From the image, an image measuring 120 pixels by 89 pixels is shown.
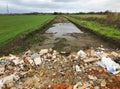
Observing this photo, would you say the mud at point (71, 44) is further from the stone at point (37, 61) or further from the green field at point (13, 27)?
the stone at point (37, 61)

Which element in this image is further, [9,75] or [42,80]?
[9,75]

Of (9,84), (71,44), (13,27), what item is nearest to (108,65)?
(9,84)

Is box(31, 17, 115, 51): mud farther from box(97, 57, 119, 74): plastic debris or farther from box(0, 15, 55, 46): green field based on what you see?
box(97, 57, 119, 74): plastic debris

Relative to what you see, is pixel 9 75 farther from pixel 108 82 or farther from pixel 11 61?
pixel 108 82

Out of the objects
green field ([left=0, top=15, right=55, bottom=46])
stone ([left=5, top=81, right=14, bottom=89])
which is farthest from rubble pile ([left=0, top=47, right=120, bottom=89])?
green field ([left=0, top=15, right=55, bottom=46])

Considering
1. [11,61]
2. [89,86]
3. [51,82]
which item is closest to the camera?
[89,86]

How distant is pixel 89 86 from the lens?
5605 mm

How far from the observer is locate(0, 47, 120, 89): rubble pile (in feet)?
19.3

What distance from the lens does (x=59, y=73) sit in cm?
654

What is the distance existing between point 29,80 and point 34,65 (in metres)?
1.10

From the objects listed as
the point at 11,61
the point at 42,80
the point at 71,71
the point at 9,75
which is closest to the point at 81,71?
the point at 71,71

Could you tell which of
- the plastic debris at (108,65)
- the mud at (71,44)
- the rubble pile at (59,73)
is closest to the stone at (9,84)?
the rubble pile at (59,73)

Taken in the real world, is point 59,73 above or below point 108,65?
below

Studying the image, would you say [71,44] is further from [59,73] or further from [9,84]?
[9,84]
